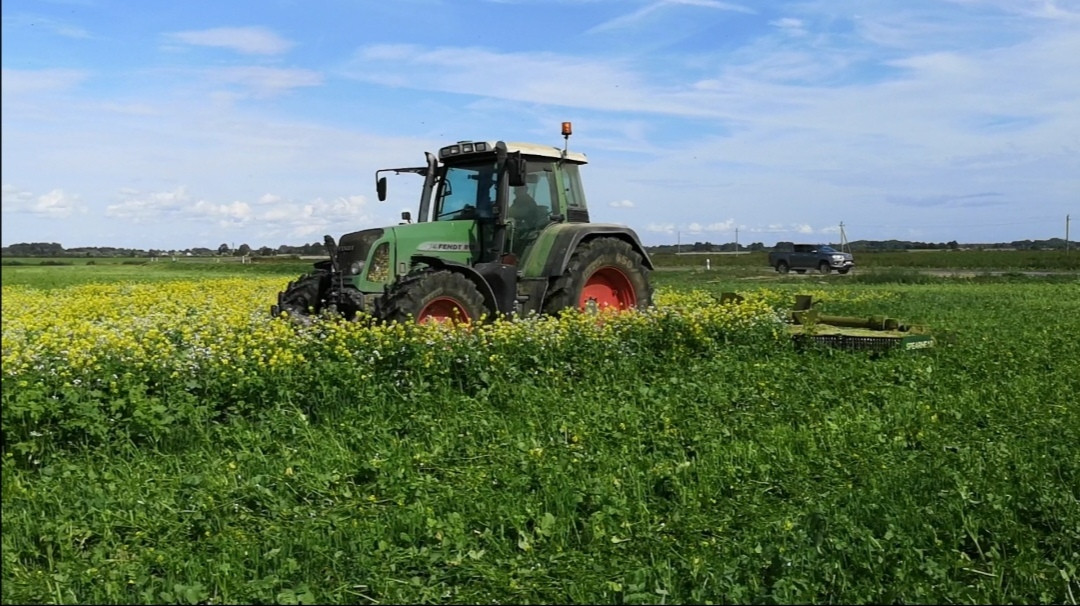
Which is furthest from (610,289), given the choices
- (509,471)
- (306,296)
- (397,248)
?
(509,471)

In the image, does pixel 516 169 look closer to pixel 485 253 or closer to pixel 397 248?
pixel 485 253

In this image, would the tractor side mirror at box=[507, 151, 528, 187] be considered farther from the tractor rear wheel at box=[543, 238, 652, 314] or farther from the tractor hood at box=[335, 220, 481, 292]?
the tractor rear wheel at box=[543, 238, 652, 314]

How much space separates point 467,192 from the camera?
420 inches

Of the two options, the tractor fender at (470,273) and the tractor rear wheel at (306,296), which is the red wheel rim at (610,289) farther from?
the tractor rear wheel at (306,296)

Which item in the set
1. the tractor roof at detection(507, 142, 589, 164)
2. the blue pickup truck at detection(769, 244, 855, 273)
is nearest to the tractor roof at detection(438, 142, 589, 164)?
the tractor roof at detection(507, 142, 589, 164)

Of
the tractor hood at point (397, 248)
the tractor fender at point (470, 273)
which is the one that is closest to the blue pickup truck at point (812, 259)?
the tractor hood at point (397, 248)

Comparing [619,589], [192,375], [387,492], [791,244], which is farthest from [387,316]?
[791,244]

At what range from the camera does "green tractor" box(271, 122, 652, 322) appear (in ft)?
30.3

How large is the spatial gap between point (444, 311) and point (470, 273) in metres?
0.55

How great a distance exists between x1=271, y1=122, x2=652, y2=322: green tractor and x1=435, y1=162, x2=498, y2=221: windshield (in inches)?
0.6

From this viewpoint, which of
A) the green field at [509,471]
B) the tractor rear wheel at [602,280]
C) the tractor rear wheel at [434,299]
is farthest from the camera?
the tractor rear wheel at [602,280]

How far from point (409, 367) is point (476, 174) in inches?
152

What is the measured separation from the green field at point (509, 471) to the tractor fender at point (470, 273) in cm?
105

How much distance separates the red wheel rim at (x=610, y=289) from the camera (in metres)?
11.3
